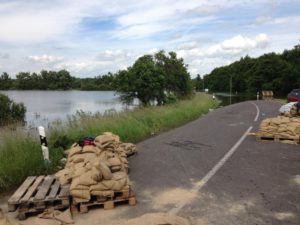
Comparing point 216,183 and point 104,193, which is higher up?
point 104,193

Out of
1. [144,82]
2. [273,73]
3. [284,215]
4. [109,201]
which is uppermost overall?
[273,73]

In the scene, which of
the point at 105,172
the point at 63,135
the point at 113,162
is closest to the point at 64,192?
the point at 105,172

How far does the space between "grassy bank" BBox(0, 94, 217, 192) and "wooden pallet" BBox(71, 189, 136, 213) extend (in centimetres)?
240

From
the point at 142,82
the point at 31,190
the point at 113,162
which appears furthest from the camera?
the point at 142,82

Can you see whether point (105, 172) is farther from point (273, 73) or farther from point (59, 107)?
point (273, 73)

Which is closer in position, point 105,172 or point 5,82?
point 105,172

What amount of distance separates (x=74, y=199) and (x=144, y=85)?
30.7 m

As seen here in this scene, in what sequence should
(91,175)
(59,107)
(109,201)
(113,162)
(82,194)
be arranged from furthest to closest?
(59,107) → (113,162) → (91,175) → (109,201) → (82,194)

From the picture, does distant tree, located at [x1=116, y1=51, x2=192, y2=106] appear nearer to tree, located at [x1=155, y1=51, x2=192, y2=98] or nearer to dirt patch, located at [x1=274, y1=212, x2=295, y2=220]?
tree, located at [x1=155, y1=51, x2=192, y2=98]

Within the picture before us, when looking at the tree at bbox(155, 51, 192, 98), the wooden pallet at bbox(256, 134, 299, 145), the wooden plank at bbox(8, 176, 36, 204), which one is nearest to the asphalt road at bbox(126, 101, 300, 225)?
the wooden pallet at bbox(256, 134, 299, 145)

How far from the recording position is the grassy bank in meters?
8.13

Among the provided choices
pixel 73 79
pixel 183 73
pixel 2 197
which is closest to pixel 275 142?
pixel 2 197

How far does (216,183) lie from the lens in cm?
774

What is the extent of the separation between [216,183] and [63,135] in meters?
5.41
